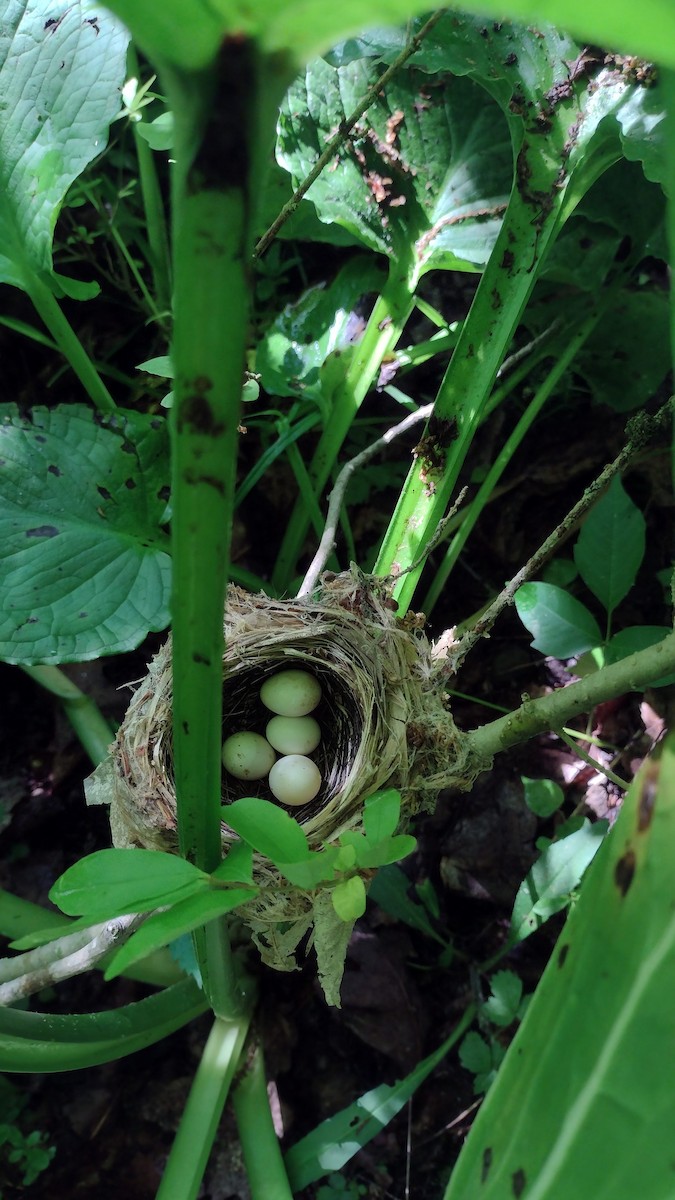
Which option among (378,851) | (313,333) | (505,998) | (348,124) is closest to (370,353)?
(313,333)

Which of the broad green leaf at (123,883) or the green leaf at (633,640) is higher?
the green leaf at (633,640)

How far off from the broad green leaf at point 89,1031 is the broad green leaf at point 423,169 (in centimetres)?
104

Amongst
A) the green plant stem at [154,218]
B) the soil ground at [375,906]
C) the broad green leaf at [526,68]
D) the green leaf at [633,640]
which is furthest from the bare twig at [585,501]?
the green plant stem at [154,218]

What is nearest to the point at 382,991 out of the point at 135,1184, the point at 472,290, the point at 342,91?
the point at 135,1184

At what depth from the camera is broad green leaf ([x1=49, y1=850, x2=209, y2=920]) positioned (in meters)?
0.46

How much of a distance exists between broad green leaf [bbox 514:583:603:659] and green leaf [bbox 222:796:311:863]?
52cm

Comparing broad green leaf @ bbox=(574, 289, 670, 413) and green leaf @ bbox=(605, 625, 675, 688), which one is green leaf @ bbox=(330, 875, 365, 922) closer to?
green leaf @ bbox=(605, 625, 675, 688)

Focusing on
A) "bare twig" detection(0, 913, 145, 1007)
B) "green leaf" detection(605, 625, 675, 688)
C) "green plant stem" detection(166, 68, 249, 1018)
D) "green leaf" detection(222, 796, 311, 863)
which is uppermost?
"green plant stem" detection(166, 68, 249, 1018)

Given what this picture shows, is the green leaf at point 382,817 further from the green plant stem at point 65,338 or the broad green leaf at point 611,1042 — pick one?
the green plant stem at point 65,338

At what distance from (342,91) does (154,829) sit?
37.8 inches

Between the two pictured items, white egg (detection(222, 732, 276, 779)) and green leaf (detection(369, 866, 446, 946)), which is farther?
green leaf (detection(369, 866, 446, 946))

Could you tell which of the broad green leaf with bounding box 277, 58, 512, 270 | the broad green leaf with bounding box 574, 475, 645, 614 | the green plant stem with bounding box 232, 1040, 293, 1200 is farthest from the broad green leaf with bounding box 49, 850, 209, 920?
the broad green leaf with bounding box 277, 58, 512, 270

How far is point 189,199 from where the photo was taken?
30 cm

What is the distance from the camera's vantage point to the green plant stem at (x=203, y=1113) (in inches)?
38.2
